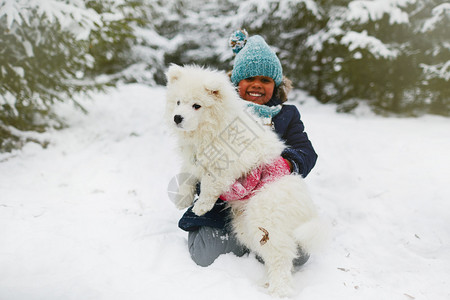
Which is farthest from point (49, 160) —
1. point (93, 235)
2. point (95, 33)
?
point (93, 235)

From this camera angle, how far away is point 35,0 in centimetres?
371

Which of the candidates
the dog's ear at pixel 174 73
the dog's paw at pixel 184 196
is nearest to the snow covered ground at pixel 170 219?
the dog's paw at pixel 184 196

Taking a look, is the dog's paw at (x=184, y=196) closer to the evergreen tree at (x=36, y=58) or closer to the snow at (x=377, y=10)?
the evergreen tree at (x=36, y=58)

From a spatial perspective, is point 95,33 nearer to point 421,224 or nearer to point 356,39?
point 356,39

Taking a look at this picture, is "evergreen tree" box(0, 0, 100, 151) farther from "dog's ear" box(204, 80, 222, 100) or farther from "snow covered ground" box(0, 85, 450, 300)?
"dog's ear" box(204, 80, 222, 100)

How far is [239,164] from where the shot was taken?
7.59 feet

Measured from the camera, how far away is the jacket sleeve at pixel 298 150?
101 inches

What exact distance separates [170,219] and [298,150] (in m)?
1.62

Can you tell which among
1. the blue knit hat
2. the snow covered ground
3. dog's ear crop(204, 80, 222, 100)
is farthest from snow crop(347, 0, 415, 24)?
dog's ear crop(204, 80, 222, 100)

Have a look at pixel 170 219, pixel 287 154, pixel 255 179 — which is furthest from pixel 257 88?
pixel 170 219

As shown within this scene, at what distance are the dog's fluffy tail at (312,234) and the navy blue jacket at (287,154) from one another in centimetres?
51

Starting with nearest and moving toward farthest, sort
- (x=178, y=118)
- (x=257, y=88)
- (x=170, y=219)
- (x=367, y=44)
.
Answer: (x=178, y=118) → (x=257, y=88) → (x=170, y=219) → (x=367, y=44)

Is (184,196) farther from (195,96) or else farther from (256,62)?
(256,62)

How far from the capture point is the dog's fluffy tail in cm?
215
